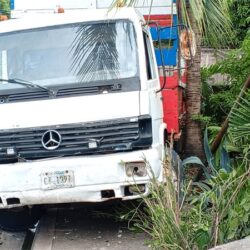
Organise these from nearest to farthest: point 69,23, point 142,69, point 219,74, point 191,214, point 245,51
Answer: point 191,214 < point 142,69 < point 69,23 < point 245,51 < point 219,74

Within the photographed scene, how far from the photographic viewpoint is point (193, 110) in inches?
342

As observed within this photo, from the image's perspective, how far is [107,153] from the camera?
570 cm

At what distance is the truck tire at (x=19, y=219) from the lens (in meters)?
6.76

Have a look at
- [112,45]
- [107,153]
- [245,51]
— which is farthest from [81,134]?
[245,51]

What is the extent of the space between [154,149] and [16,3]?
325 cm

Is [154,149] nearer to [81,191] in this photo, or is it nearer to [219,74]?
[81,191]

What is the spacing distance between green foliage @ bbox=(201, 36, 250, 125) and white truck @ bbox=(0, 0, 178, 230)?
3743 mm

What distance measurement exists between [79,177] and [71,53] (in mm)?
1479

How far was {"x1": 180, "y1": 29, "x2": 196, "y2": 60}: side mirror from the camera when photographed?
671 centimetres

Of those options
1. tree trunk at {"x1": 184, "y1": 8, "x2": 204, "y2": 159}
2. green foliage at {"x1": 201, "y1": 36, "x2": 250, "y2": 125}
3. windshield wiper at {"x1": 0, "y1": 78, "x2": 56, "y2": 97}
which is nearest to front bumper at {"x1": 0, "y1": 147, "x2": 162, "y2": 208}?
windshield wiper at {"x1": 0, "y1": 78, "x2": 56, "y2": 97}

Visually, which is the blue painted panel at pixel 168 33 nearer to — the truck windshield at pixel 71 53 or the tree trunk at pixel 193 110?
the tree trunk at pixel 193 110

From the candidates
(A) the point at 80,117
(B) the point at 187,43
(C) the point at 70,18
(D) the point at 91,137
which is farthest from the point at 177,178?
(C) the point at 70,18

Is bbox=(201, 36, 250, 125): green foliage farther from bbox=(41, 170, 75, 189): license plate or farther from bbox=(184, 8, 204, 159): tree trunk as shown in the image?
bbox=(41, 170, 75, 189): license plate

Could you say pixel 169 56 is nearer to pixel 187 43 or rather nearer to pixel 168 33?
pixel 168 33
